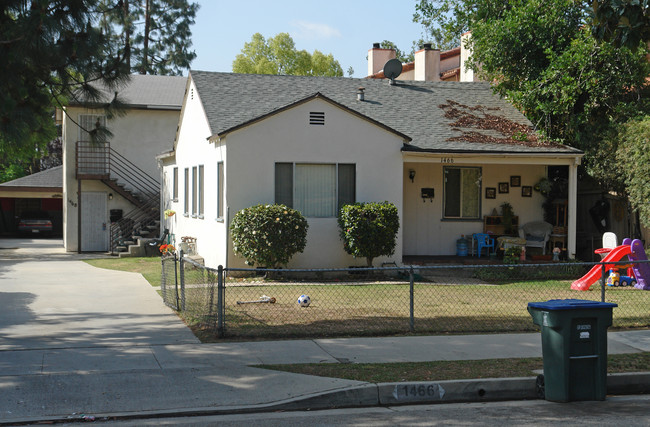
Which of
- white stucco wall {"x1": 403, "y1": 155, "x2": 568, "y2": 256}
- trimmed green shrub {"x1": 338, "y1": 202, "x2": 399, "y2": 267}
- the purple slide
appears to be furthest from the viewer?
white stucco wall {"x1": 403, "y1": 155, "x2": 568, "y2": 256}

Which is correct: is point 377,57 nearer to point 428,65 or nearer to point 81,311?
point 428,65

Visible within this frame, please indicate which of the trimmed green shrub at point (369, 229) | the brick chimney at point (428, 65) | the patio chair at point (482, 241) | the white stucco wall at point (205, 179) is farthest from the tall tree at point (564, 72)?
the white stucco wall at point (205, 179)

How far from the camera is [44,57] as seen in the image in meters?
10.4

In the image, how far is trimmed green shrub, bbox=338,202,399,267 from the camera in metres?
16.6

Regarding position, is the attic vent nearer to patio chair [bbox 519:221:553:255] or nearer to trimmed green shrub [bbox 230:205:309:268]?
trimmed green shrub [bbox 230:205:309:268]

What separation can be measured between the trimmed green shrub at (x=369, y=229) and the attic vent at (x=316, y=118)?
2312 mm

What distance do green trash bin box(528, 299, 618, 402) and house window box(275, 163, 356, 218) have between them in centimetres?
1027

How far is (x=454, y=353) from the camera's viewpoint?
9211 millimetres

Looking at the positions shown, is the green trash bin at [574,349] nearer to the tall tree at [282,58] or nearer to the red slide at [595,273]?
the red slide at [595,273]

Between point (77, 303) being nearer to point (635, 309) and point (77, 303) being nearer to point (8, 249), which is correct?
point (635, 309)

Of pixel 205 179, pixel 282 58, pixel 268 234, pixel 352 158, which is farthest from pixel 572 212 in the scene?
pixel 282 58

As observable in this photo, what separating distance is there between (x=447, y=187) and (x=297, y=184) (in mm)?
5193

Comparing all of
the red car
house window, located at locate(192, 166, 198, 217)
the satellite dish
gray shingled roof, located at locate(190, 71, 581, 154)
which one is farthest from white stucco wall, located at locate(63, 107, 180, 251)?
the red car

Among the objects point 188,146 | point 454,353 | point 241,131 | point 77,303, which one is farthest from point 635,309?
point 188,146
